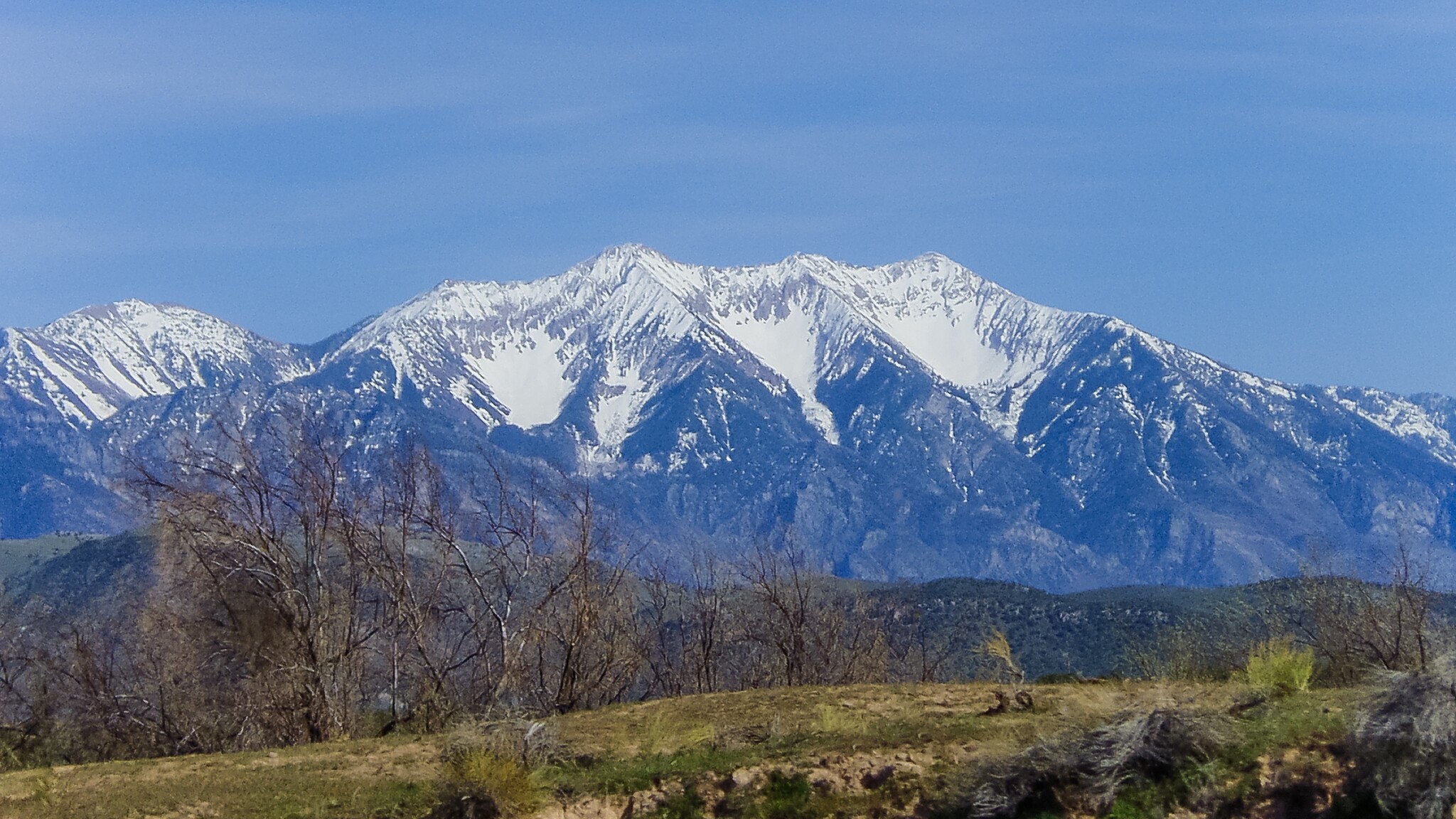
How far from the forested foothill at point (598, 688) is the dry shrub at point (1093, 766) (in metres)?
0.04

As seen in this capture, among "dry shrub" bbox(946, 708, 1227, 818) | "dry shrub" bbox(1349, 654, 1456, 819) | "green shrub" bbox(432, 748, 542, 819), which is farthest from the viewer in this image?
"green shrub" bbox(432, 748, 542, 819)

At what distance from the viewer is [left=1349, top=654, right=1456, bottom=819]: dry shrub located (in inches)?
719

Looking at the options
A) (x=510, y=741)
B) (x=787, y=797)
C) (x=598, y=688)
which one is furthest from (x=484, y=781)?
(x=598, y=688)

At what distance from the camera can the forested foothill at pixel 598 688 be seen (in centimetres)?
1980

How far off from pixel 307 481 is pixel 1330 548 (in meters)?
35.7

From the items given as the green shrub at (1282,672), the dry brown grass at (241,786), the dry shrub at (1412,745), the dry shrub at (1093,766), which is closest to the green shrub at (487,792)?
the dry brown grass at (241,786)

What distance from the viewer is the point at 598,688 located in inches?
1706

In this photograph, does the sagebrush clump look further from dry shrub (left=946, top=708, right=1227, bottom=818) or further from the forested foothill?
dry shrub (left=946, top=708, right=1227, bottom=818)

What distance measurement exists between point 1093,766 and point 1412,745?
409 centimetres

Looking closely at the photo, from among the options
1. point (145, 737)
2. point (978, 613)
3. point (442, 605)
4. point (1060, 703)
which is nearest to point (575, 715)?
→ point (1060, 703)

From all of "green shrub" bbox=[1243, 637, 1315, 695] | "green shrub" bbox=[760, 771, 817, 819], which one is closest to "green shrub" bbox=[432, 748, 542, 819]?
"green shrub" bbox=[760, 771, 817, 819]

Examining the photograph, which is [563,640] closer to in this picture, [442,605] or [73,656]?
[442,605]

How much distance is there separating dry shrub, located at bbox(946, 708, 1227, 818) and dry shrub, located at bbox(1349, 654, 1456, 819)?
6.43 feet

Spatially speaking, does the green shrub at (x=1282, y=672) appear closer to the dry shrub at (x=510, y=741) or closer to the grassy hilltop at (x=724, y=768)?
the grassy hilltop at (x=724, y=768)
